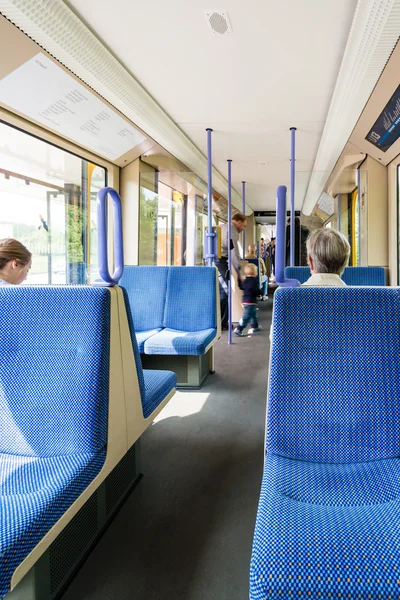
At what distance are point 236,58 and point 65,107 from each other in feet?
4.98

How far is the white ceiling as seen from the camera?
275 cm

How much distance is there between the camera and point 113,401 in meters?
1.69

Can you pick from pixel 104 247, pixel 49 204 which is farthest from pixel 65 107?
pixel 104 247

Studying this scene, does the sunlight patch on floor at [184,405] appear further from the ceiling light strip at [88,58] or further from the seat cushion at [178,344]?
the ceiling light strip at [88,58]

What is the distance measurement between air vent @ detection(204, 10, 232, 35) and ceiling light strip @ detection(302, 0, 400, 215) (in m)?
0.84

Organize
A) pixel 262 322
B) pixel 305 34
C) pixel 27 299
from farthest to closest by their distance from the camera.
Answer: pixel 262 322
pixel 305 34
pixel 27 299

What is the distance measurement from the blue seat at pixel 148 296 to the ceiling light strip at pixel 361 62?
2.34m

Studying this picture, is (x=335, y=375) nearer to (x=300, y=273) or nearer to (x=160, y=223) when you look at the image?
(x=300, y=273)

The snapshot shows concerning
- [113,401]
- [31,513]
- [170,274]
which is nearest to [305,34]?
[170,274]

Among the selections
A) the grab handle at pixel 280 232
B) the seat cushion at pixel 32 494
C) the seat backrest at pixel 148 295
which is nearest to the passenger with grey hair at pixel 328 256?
the grab handle at pixel 280 232

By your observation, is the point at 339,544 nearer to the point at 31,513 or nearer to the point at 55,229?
the point at 31,513

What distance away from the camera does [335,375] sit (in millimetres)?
1530

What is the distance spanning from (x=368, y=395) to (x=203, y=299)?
2.58 meters

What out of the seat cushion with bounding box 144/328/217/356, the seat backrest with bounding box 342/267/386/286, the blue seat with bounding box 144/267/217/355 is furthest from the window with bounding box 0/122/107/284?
the seat backrest with bounding box 342/267/386/286
